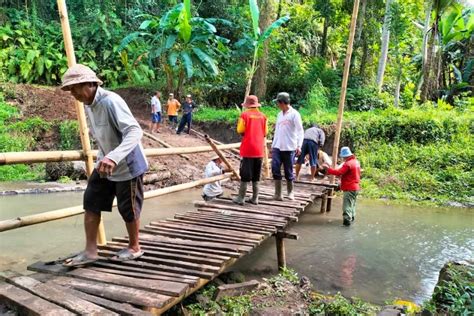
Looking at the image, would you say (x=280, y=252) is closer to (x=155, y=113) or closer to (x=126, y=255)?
(x=126, y=255)

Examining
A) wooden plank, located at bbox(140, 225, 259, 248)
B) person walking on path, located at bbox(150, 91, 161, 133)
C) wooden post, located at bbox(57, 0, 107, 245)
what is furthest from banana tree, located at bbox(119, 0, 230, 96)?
wooden plank, located at bbox(140, 225, 259, 248)

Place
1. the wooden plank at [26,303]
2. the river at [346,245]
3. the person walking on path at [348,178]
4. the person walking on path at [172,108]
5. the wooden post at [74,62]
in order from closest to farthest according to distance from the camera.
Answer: the wooden plank at [26,303] → the wooden post at [74,62] → the river at [346,245] → the person walking on path at [348,178] → the person walking on path at [172,108]

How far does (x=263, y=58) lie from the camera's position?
53.8ft

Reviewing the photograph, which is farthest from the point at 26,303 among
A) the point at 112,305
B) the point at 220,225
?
the point at 220,225

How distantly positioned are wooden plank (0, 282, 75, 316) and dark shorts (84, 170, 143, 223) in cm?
81

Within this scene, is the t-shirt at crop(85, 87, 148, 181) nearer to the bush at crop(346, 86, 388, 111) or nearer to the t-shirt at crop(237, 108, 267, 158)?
the t-shirt at crop(237, 108, 267, 158)

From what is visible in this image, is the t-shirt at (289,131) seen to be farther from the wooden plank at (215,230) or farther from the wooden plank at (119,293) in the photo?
the wooden plank at (119,293)

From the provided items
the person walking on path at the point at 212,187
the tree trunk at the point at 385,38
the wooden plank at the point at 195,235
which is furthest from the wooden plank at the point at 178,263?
the tree trunk at the point at 385,38

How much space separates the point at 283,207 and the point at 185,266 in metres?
3.01

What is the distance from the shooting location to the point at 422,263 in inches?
226

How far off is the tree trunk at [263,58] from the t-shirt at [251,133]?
11.0 metres

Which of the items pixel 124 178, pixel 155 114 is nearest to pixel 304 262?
pixel 124 178

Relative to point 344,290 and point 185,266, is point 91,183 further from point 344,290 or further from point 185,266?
point 344,290

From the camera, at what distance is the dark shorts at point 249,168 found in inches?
228
